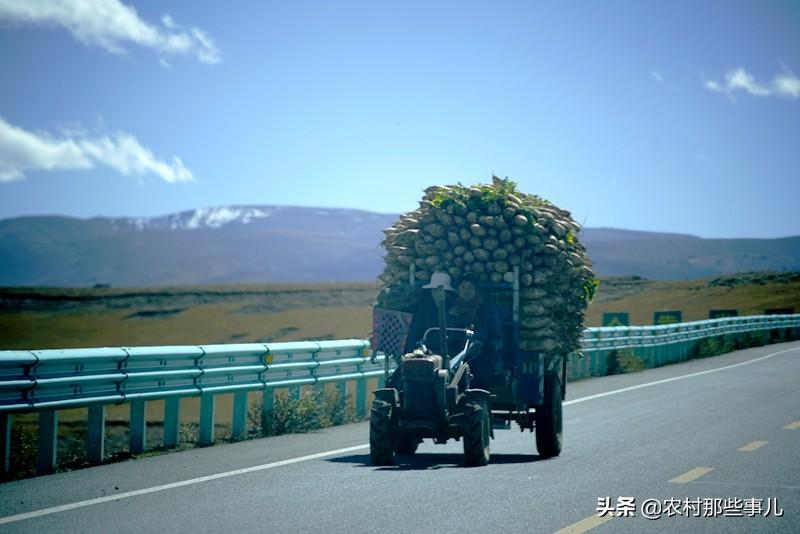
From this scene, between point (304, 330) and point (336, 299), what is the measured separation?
37516 millimetres

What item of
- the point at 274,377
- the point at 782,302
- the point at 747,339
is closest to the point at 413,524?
the point at 274,377

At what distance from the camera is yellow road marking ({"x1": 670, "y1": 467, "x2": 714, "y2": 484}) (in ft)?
35.0

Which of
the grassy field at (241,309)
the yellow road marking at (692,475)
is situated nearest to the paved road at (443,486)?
the yellow road marking at (692,475)

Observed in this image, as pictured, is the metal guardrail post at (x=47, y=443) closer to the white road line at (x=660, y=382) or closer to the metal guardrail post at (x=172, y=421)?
the metal guardrail post at (x=172, y=421)

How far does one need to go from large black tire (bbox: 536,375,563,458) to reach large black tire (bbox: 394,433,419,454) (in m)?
1.37

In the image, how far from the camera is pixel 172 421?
13.6 meters

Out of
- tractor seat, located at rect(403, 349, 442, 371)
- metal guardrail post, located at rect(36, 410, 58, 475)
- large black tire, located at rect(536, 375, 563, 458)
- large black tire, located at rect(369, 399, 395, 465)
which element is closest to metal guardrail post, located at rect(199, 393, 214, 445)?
metal guardrail post, located at rect(36, 410, 58, 475)

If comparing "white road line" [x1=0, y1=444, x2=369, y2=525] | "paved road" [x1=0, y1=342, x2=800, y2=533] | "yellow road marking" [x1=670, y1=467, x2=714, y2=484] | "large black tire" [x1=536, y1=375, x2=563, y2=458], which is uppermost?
"large black tire" [x1=536, y1=375, x2=563, y2=458]

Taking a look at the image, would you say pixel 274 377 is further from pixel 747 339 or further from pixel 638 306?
pixel 638 306

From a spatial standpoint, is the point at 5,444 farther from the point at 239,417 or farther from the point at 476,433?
the point at 476,433

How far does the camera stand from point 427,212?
1341 centimetres

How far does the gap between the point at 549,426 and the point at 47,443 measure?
5225mm

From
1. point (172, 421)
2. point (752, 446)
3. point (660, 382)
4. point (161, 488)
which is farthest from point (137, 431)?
point (660, 382)

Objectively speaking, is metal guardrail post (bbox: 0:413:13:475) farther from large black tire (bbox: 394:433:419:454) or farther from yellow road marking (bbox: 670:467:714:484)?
yellow road marking (bbox: 670:467:714:484)
